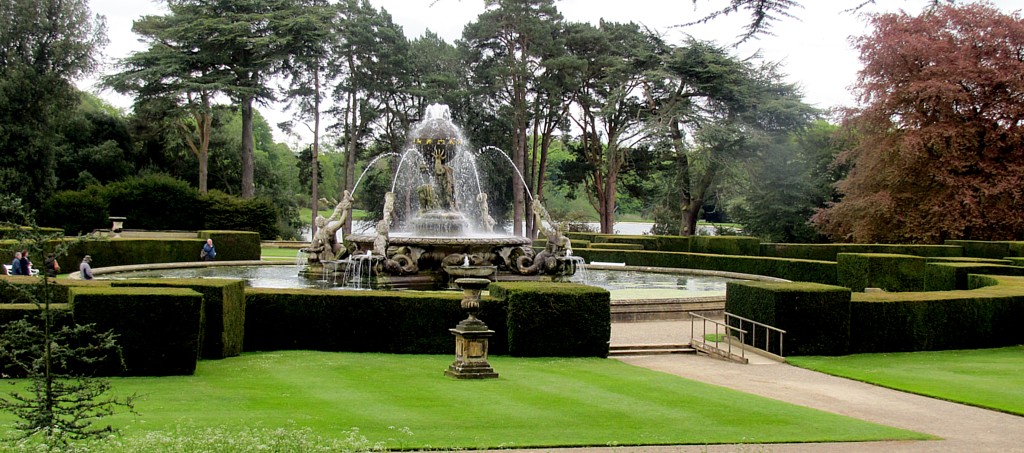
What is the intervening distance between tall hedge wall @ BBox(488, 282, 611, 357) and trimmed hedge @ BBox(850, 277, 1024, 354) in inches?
183

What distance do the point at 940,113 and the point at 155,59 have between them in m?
34.8

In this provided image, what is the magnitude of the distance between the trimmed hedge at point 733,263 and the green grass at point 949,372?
9066 millimetres

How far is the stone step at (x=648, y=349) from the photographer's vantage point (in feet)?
49.1

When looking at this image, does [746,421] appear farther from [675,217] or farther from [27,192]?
[675,217]

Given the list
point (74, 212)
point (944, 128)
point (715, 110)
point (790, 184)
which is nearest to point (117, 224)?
point (74, 212)

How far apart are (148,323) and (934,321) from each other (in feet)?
42.3

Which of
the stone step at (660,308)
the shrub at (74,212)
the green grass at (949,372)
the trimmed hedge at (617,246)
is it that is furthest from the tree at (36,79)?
the green grass at (949,372)

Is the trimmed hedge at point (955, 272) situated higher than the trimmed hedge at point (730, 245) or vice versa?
the trimmed hedge at point (730, 245)

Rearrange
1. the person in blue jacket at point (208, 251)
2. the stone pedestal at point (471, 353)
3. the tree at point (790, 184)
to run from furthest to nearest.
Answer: the tree at point (790, 184)
the person in blue jacket at point (208, 251)
the stone pedestal at point (471, 353)

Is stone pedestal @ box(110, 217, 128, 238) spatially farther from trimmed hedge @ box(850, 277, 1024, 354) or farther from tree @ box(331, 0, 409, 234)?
trimmed hedge @ box(850, 277, 1024, 354)

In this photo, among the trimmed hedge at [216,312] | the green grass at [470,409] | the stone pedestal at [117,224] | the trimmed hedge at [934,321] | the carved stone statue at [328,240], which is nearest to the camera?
the green grass at [470,409]

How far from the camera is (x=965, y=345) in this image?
1644 cm

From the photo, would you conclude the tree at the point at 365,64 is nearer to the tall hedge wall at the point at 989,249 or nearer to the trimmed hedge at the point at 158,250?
the trimmed hedge at the point at 158,250

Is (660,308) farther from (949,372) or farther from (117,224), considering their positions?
(117,224)
